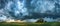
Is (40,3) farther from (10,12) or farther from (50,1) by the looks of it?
(10,12)

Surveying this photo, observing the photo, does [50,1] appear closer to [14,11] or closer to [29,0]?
[29,0]

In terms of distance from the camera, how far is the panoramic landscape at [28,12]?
2814 mm

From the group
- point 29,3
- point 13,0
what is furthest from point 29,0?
point 13,0

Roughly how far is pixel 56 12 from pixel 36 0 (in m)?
0.32

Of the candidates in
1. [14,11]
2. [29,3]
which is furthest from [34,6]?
[14,11]

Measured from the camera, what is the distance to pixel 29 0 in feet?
9.29

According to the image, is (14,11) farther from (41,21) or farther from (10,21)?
(41,21)

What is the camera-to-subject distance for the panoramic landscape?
2814 millimetres

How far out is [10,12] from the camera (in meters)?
2.84

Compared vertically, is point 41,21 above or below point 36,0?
below

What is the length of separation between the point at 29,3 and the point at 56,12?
0.38 metres

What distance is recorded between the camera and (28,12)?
284 cm

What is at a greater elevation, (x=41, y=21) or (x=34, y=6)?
(x=34, y=6)

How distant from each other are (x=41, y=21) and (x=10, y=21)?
42cm
